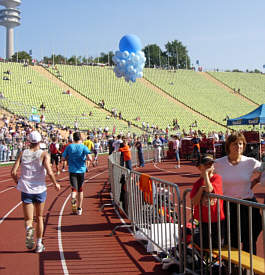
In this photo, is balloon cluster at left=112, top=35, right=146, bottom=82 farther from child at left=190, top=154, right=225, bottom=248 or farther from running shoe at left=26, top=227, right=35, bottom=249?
child at left=190, top=154, right=225, bottom=248

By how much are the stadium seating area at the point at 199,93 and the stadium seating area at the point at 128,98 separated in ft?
11.7

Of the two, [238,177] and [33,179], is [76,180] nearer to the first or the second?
[33,179]

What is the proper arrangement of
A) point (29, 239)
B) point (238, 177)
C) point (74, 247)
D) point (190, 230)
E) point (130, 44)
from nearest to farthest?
point (238, 177) < point (190, 230) < point (29, 239) < point (74, 247) < point (130, 44)

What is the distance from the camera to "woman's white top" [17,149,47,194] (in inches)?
239

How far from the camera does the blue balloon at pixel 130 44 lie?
55.5ft

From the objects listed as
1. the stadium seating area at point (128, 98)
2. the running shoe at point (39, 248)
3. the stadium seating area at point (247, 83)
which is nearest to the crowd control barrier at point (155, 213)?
the running shoe at point (39, 248)

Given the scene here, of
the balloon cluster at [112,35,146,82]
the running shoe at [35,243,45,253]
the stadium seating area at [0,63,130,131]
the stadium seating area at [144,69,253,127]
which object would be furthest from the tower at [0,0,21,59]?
the running shoe at [35,243,45,253]

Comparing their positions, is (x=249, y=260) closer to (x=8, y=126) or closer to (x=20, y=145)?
(x=20, y=145)

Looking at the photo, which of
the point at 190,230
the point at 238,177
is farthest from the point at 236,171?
the point at 190,230

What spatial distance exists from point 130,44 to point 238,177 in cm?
1308

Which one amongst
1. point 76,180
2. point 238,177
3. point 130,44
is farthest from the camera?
point 130,44

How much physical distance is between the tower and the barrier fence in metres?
114

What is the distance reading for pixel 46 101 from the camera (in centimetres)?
4412

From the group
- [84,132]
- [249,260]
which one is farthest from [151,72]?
[249,260]
